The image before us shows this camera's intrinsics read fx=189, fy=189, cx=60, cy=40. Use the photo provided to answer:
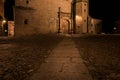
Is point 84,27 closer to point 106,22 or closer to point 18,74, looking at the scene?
point 106,22

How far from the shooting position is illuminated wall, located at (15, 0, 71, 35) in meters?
29.4

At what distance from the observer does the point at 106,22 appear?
50719 mm

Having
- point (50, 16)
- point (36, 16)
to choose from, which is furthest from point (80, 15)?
point (36, 16)

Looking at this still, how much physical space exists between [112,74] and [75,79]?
121 cm

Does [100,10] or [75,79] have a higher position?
[100,10]

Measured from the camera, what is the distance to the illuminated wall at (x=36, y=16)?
96.6ft

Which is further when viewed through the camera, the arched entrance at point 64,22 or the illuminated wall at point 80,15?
the illuminated wall at point 80,15

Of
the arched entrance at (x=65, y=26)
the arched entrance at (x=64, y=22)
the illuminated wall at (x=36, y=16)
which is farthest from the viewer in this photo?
the arched entrance at (x=65, y=26)

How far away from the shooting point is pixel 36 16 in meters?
31.1

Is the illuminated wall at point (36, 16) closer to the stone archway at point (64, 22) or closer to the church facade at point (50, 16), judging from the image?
the church facade at point (50, 16)

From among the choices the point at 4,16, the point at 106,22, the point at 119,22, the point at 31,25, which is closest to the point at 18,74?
the point at 31,25

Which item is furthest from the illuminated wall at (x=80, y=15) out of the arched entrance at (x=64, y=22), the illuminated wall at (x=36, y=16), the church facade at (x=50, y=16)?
the illuminated wall at (x=36, y=16)

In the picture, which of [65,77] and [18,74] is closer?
[65,77]

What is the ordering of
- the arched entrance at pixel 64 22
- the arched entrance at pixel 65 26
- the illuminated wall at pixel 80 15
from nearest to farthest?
the arched entrance at pixel 64 22, the arched entrance at pixel 65 26, the illuminated wall at pixel 80 15
